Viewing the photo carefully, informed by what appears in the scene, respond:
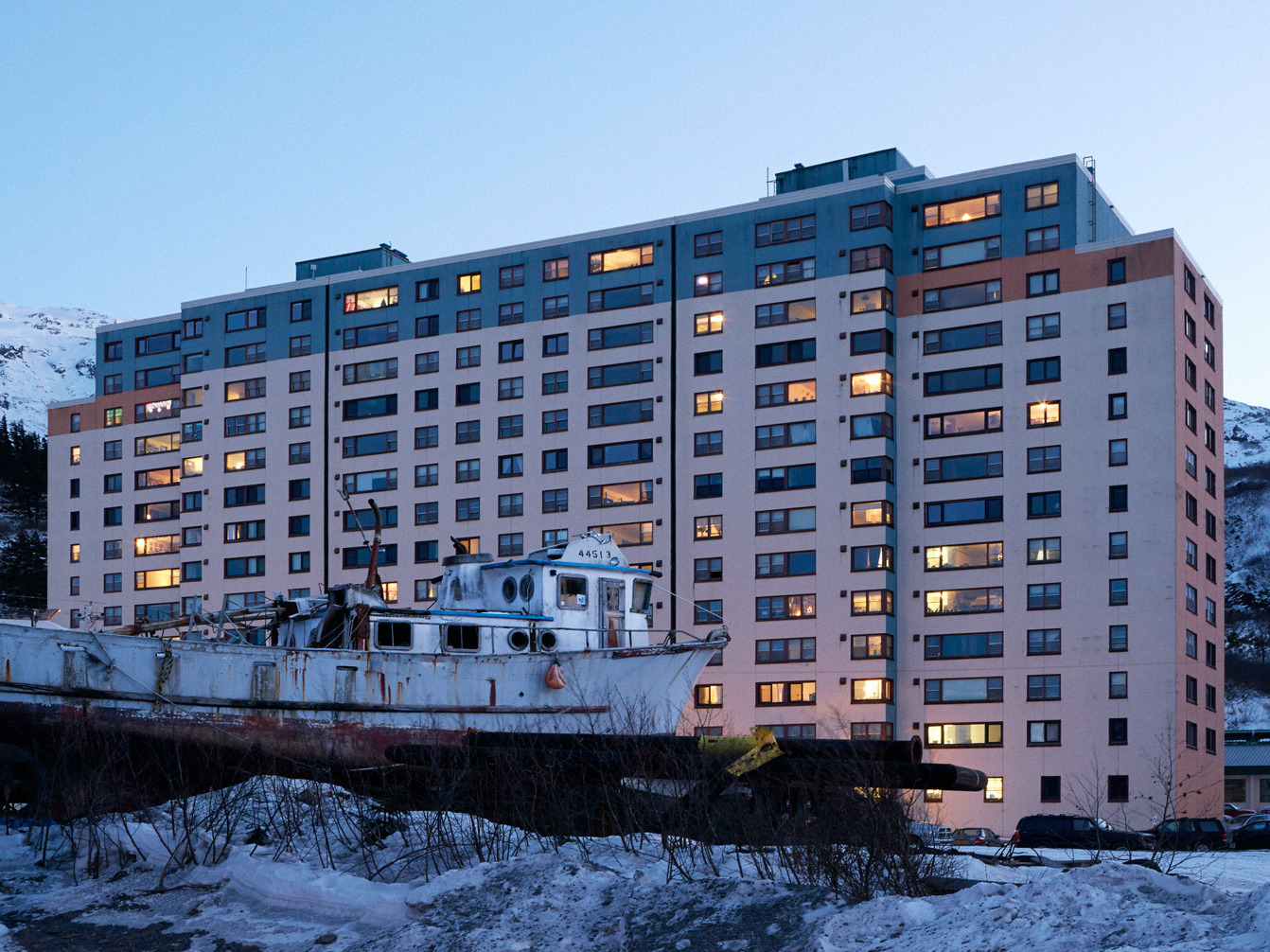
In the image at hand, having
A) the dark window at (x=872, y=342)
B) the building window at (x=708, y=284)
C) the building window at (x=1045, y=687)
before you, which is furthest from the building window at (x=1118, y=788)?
the building window at (x=708, y=284)

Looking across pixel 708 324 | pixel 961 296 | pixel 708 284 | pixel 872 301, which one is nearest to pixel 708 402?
pixel 708 324

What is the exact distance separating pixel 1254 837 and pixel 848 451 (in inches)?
1524

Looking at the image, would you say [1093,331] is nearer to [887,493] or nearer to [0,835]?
[887,493]

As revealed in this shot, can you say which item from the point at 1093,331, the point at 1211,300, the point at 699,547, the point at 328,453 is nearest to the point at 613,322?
the point at 699,547

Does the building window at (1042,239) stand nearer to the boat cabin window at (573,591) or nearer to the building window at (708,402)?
the building window at (708,402)

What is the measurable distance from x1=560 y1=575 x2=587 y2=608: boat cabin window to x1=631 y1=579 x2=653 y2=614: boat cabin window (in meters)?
2.47

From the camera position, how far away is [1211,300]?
94625 mm

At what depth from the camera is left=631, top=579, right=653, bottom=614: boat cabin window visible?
55812 millimetres

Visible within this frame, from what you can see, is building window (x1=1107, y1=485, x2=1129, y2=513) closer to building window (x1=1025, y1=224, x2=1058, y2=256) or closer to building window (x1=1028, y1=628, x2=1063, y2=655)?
building window (x1=1028, y1=628, x2=1063, y2=655)

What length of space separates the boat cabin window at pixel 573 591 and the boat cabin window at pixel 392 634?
19.6 ft

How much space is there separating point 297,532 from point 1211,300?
64922 millimetres

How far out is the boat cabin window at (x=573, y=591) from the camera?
176ft

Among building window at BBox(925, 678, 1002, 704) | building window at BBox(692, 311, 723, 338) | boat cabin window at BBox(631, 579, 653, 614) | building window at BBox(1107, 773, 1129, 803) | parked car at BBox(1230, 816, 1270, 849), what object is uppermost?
building window at BBox(692, 311, 723, 338)

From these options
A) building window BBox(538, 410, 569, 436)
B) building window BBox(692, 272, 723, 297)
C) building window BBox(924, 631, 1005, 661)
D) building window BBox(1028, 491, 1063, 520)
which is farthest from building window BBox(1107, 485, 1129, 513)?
building window BBox(538, 410, 569, 436)
